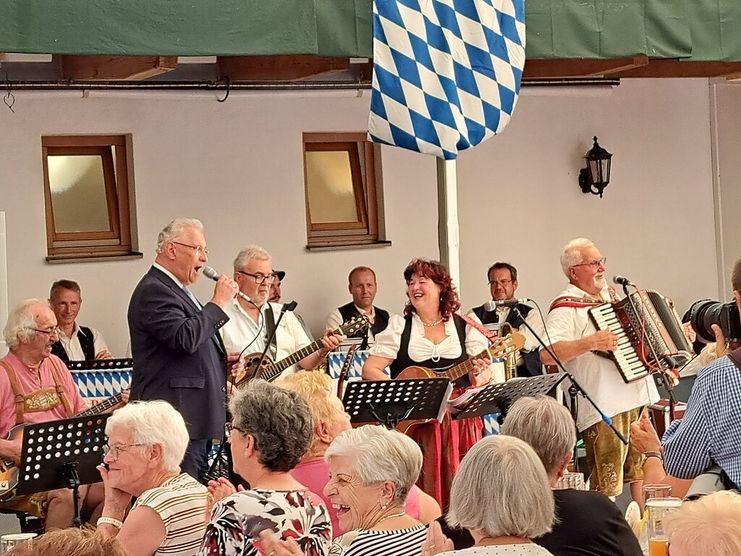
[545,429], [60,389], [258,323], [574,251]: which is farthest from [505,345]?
[545,429]

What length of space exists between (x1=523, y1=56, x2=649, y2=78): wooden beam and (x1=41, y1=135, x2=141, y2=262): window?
9.92 ft

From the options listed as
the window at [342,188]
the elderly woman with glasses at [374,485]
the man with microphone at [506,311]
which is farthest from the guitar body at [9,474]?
the window at [342,188]

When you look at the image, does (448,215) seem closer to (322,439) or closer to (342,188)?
(322,439)

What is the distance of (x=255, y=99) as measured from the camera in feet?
33.4

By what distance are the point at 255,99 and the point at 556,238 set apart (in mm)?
2852

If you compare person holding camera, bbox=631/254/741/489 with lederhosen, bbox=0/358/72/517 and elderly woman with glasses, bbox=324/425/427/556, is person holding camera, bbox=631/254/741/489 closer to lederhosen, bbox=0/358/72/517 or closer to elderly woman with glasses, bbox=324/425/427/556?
elderly woman with glasses, bbox=324/425/427/556

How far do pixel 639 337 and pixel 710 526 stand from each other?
453 cm

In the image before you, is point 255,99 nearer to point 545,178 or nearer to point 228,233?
point 228,233

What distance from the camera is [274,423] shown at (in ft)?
13.3

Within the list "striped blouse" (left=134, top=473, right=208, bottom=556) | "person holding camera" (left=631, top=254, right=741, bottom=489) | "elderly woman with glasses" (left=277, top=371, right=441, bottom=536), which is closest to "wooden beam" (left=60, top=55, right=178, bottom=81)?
"elderly woman with glasses" (left=277, top=371, right=441, bottom=536)

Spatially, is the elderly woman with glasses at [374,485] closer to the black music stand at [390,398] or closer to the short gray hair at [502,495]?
the short gray hair at [502,495]

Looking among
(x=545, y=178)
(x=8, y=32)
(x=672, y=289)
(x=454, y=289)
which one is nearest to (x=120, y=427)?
(x=8, y=32)

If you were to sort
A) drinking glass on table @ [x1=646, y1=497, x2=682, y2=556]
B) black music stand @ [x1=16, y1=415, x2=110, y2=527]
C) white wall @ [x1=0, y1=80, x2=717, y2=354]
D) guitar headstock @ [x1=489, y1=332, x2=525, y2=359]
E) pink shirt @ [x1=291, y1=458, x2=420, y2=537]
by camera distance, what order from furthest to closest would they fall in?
1. white wall @ [x1=0, y1=80, x2=717, y2=354]
2. guitar headstock @ [x1=489, y1=332, x2=525, y2=359]
3. black music stand @ [x1=16, y1=415, x2=110, y2=527]
4. pink shirt @ [x1=291, y1=458, x2=420, y2=537]
5. drinking glass on table @ [x1=646, y1=497, x2=682, y2=556]

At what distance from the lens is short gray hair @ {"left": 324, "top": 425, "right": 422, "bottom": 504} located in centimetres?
401
